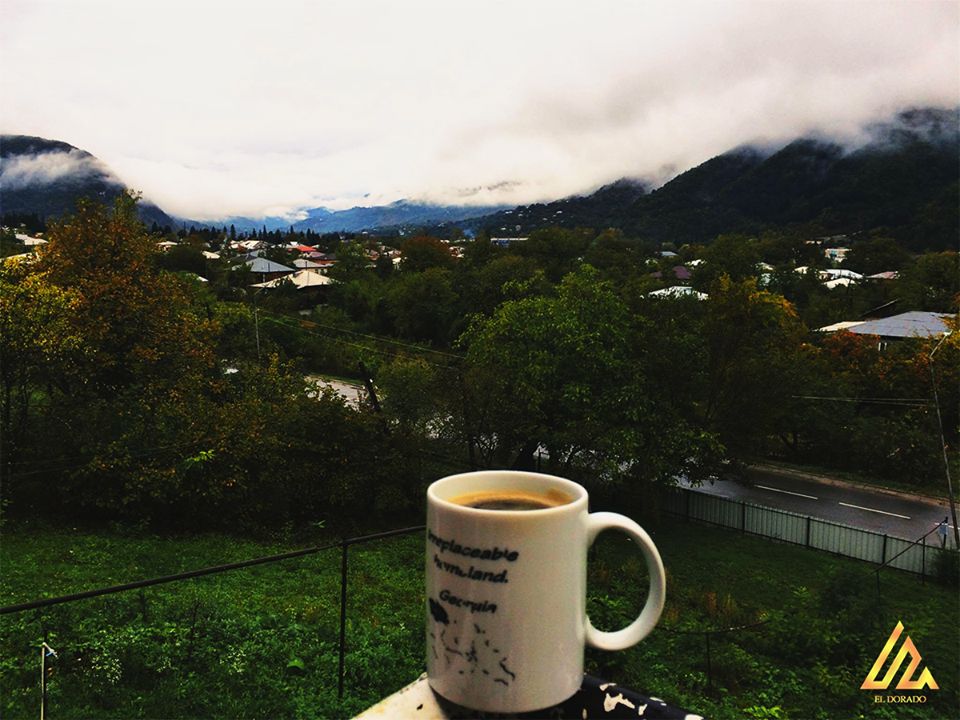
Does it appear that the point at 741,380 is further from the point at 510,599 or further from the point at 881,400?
the point at 510,599

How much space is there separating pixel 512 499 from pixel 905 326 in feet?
79.6

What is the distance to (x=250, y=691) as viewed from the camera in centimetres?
258

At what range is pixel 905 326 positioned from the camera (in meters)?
20.7

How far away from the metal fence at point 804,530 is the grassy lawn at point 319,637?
1591 mm

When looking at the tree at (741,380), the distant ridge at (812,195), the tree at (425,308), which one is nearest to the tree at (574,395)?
the tree at (741,380)

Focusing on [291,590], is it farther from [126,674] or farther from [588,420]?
[588,420]

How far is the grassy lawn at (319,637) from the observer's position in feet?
8.60

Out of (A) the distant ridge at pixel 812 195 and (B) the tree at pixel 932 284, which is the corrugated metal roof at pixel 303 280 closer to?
(B) the tree at pixel 932 284

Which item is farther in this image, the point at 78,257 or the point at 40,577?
the point at 78,257

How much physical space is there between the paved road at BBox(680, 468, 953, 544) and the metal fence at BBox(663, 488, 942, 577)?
1.05 meters

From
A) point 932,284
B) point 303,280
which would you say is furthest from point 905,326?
point 303,280

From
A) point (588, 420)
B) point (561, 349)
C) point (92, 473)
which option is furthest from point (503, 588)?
point (561, 349)

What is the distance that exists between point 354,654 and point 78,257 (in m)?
9.13

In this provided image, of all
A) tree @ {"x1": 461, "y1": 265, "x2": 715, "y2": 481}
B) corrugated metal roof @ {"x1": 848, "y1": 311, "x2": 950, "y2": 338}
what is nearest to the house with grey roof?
corrugated metal roof @ {"x1": 848, "y1": 311, "x2": 950, "y2": 338}
